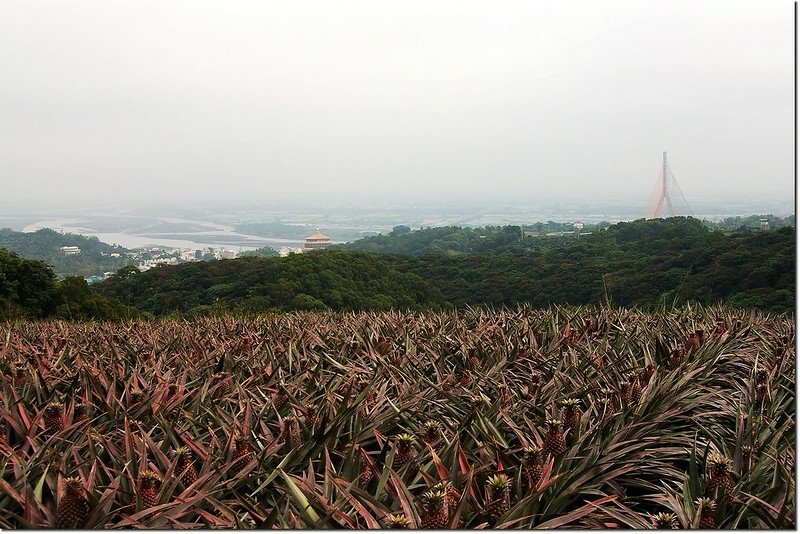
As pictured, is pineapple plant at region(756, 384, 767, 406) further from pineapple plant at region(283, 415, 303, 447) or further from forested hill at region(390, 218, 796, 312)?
forested hill at region(390, 218, 796, 312)

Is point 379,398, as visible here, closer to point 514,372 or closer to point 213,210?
point 514,372

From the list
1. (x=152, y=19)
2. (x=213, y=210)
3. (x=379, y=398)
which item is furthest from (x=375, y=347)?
(x=213, y=210)

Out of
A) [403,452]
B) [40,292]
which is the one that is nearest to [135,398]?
[403,452]

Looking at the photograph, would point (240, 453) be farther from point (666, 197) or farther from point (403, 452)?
point (666, 197)

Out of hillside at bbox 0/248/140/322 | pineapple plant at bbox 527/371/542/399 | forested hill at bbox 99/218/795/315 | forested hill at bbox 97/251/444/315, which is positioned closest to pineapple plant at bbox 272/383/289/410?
pineapple plant at bbox 527/371/542/399

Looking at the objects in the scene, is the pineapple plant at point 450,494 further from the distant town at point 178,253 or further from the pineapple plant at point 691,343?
the distant town at point 178,253

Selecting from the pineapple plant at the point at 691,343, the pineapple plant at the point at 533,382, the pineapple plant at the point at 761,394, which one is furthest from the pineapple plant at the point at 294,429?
the pineapple plant at the point at 691,343
